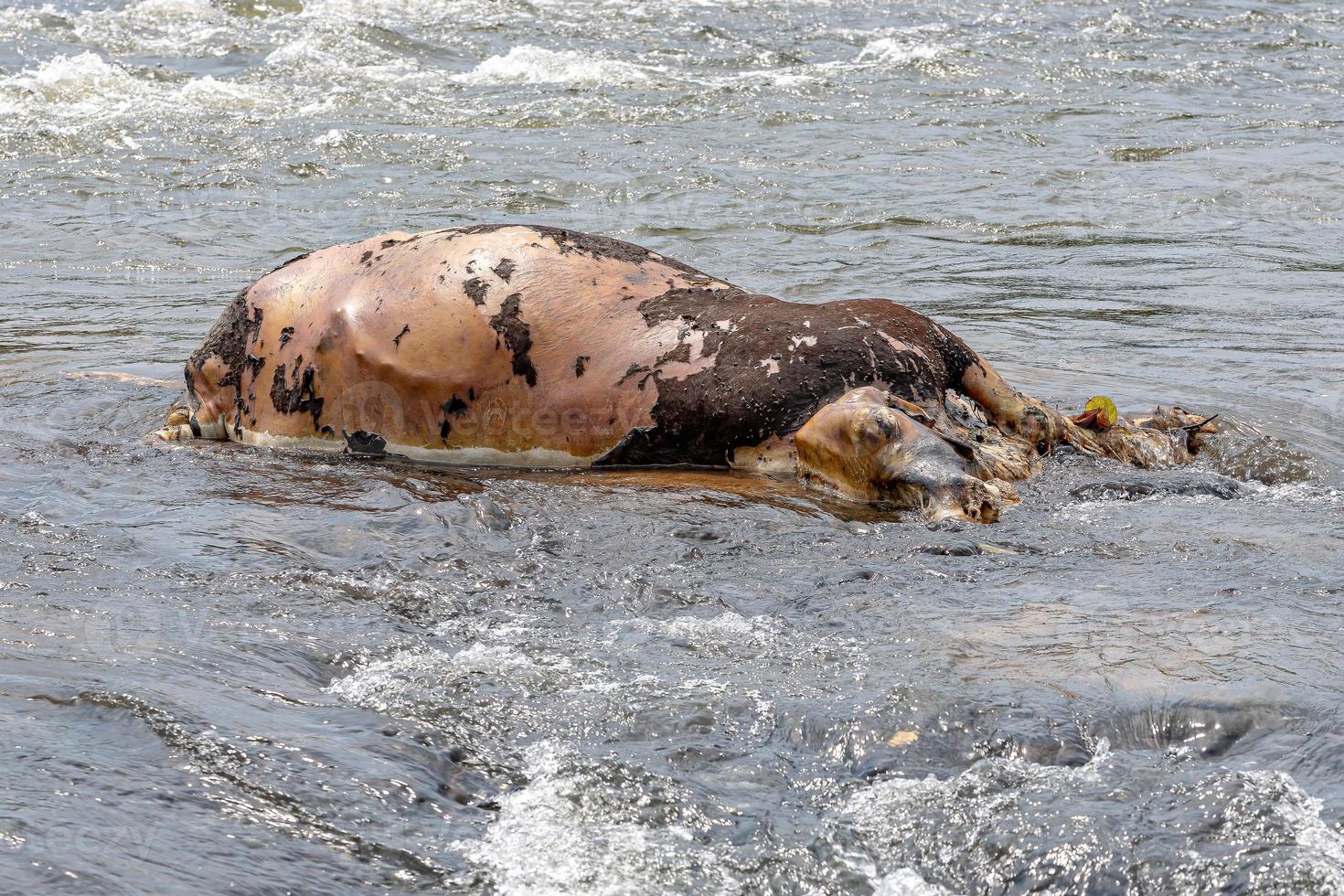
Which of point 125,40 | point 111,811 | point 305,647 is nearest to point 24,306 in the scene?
point 305,647

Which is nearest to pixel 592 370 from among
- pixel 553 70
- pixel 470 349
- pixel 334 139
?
pixel 470 349

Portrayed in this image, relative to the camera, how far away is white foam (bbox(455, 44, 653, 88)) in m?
14.8

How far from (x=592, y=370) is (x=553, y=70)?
10649mm

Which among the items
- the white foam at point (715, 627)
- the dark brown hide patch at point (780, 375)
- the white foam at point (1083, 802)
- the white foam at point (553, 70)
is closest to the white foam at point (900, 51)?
the white foam at point (553, 70)

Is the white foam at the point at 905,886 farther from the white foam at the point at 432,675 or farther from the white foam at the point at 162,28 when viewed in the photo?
the white foam at the point at 162,28

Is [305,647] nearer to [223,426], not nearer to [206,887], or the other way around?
[206,887]

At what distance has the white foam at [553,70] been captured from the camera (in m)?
14.8

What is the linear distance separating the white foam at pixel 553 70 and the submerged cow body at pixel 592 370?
954 centimetres

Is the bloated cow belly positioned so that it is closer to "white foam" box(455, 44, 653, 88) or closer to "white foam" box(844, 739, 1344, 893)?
"white foam" box(844, 739, 1344, 893)

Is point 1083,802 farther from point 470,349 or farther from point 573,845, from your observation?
point 470,349

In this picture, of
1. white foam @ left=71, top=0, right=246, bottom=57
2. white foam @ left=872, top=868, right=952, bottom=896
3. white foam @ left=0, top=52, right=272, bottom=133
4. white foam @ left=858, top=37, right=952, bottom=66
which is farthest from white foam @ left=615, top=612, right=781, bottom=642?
white foam @ left=71, top=0, right=246, bottom=57

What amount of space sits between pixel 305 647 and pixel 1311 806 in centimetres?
217

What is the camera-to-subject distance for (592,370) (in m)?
5.21

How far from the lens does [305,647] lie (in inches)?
136
